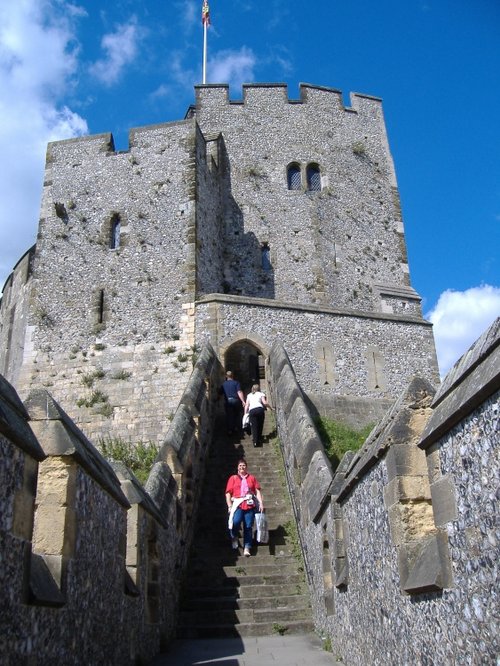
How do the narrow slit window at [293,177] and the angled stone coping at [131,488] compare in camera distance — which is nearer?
the angled stone coping at [131,488]

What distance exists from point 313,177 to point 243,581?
18400 mm

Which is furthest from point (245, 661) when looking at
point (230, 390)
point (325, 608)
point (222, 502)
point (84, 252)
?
point (84, 252)

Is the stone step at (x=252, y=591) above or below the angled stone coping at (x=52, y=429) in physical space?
below

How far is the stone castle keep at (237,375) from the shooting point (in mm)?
3932

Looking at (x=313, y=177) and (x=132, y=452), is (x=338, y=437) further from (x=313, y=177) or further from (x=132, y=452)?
(x=313, y=177)

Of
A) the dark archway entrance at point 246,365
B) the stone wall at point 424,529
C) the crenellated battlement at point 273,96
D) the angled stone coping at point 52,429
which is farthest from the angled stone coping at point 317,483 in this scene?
the crenellated battlement at point 273,96

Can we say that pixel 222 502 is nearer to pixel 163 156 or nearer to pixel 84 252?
pixel 84 252

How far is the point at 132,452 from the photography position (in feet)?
53.2

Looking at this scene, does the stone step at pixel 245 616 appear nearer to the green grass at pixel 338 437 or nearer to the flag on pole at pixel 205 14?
the green grass at pixel 338 437

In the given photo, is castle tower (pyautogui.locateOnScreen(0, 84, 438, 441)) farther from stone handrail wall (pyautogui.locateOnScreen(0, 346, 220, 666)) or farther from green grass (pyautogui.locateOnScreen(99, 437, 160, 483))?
stone handrail wall (pyautogui.locateOnScreen(0, 346, 220, 666))

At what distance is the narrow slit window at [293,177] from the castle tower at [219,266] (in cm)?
5

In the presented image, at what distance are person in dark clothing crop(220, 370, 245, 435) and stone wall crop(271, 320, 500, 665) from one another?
7489 millimetres

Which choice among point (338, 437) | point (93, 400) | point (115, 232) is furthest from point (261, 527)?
point (115, 232)

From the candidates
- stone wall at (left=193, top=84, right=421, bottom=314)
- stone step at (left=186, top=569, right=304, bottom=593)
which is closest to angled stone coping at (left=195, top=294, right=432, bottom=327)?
stone wall at (left=193, top=84, right=421, bottom=314)
